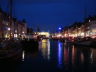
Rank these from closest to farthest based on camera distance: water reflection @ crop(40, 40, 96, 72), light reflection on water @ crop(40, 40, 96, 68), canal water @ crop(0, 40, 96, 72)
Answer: canal water @ crop(0, 40, 96, 72) → water reflection @ crop(40, 40, 96, 72) → light reflection on water @ crop(40, 40, 96, 68)

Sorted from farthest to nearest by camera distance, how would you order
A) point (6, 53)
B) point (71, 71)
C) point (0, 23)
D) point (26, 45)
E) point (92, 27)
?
point (92, 27), point (0, 23), point (26, 45), point (6, 53), point (71, 71)

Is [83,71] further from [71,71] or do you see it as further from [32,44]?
[32,44]

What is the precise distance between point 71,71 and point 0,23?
9047cm

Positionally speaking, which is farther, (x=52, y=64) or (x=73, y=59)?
(x=73, y=59)

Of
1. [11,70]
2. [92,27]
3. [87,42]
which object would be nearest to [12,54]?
[11,70]

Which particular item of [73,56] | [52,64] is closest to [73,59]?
[73,56]

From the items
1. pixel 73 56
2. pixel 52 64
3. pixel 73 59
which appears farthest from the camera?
pixel 73 56

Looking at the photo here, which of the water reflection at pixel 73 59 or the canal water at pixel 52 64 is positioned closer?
the canal water at pixel 52 64

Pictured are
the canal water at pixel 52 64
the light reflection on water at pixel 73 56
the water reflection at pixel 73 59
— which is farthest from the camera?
the light reflection on water at pixel 73 56

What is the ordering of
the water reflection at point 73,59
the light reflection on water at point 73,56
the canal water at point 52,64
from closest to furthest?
the canal water at point 52,64 → the water reflection at point 73,59 → the light reflection on water at point 73,56

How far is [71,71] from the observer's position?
2594cm

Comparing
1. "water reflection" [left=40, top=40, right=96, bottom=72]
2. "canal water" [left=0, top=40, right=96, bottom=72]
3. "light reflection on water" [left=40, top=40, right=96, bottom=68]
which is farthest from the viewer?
"light reflection on water" [left=40, top=40, right=96, bottom=68]

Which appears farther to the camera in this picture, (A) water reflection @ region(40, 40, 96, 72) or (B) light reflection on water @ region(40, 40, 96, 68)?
(B) light reflection on water @ region(40, 40, 96, 68)

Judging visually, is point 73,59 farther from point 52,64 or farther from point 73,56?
point 52,64
